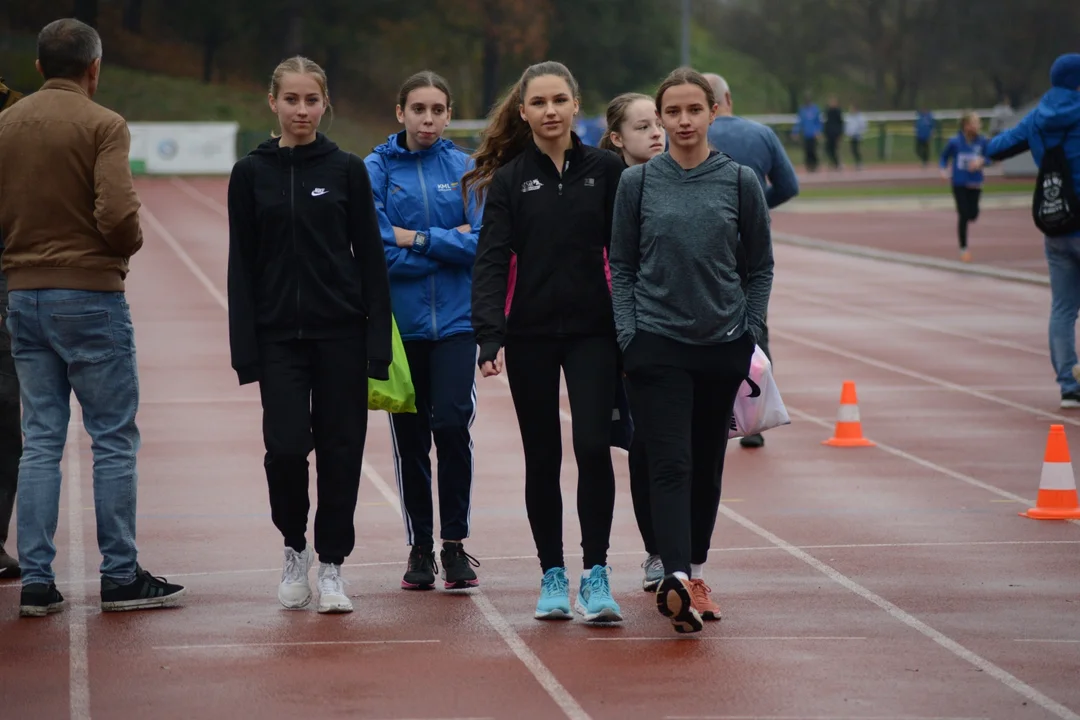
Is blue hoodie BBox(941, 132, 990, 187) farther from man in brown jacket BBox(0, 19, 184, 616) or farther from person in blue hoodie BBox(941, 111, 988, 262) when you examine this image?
man in brown jacket BBox(0, 19, 184, 616)

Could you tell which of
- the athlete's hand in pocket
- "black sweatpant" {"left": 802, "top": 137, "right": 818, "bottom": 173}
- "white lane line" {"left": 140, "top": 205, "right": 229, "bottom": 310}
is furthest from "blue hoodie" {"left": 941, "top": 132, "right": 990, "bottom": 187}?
"black sweatpant" {"left": 802, "top": 137, "right": 818, "bottom": 173}

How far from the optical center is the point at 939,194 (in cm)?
4184

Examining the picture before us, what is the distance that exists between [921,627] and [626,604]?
1.07 metres

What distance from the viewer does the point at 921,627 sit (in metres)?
6.30

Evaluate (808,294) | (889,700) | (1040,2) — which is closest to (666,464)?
(889,700)

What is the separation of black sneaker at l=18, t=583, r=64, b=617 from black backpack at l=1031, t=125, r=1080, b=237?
23.4 feet

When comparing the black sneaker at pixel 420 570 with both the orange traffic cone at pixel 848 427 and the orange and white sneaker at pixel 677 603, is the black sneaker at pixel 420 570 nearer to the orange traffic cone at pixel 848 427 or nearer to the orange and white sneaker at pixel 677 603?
the orange and white sneaker at pixel 677 603

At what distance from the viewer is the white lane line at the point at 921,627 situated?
5.36 metres

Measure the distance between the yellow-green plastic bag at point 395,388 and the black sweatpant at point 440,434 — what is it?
18 centimetres

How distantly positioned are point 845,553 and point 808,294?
13693 mm

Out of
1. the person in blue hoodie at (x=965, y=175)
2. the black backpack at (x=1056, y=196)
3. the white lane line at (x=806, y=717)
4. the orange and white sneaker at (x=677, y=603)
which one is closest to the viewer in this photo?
the white lane line at (x=806, y=717)

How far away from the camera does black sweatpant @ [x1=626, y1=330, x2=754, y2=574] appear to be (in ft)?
20.0

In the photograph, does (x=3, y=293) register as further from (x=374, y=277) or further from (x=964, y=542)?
(x=964, y=542)

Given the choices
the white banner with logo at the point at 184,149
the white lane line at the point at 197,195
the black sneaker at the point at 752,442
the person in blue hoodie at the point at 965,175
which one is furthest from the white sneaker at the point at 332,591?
the white banner with logo at the point at 184,149
